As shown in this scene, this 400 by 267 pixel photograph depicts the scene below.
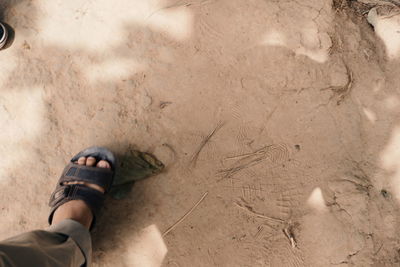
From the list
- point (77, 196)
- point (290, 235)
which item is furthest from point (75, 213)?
point (290, 235)

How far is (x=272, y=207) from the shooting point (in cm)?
238

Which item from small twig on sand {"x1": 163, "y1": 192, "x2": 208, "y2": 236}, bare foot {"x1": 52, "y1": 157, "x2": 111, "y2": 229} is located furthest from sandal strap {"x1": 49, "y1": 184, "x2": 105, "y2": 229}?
small twig on sand {"x1": 163, "y1": 192, "x2": 208, "y2": 236}

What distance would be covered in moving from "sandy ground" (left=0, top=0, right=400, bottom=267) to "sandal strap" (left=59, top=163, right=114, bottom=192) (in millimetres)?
144

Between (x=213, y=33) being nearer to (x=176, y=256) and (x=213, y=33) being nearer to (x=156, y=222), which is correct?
(x=156, y=222)

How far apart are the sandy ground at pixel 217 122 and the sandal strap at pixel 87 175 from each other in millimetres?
144

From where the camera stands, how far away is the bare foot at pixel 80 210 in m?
2.23

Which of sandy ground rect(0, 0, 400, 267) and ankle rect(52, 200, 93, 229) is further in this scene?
sandy ground rect(0, 0, 400, 267)

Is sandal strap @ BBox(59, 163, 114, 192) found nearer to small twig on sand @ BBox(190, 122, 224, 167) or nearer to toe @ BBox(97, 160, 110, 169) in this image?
toe @ BBox(97, 160, 110, 169)

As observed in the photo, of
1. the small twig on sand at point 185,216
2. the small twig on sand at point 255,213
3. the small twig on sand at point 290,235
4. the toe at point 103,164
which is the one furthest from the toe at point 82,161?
the small twig on sand at point 290,235

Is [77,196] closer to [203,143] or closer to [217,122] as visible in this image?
[203,143]

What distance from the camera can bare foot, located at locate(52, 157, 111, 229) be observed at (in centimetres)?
223

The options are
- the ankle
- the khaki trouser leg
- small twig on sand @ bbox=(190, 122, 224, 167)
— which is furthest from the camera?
small twig on sand @ bbox=(190, 122, 224, 167)

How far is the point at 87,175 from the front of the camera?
7.83ft

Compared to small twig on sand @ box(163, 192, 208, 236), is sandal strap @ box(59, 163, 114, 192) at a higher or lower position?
higher
